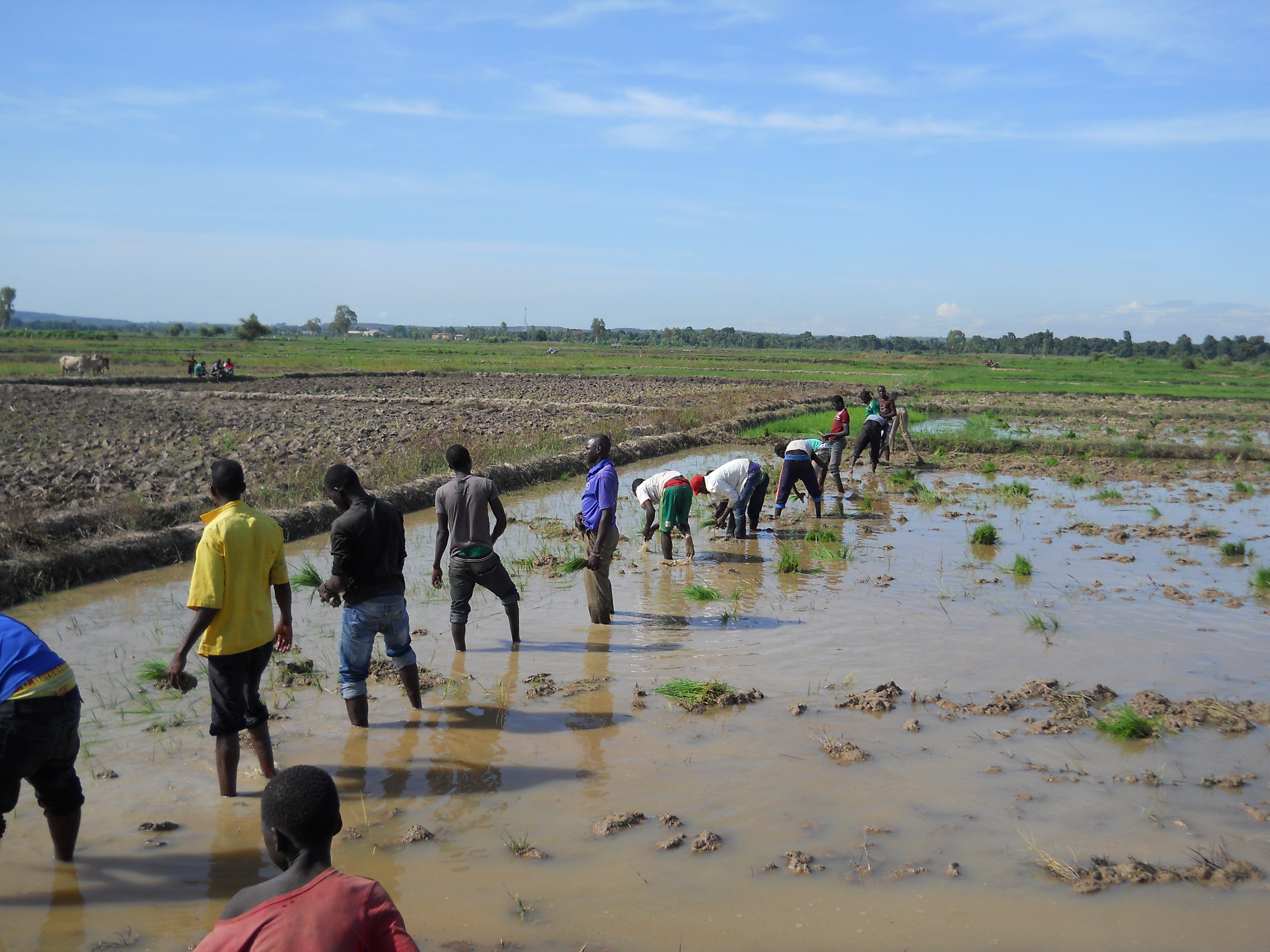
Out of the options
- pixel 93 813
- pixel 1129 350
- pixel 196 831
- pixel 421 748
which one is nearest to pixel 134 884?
pixel 196 831

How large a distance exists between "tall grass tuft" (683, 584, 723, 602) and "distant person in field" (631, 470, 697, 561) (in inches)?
44.8

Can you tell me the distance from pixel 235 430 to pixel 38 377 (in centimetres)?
1945

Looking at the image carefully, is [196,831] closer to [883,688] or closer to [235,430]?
[883,688]

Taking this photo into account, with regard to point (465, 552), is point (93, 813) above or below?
below

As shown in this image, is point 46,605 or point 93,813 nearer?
point 93,813

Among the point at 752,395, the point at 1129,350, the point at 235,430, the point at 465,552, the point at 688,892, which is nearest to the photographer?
the point at 688,892

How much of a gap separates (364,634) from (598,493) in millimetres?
2427

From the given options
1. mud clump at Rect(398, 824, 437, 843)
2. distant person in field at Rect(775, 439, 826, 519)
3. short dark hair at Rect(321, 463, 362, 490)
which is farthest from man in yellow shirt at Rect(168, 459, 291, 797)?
distant person in field at Rect(775, 439, 826, 519)

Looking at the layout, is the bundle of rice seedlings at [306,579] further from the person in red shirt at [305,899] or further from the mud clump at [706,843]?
the person in red shirt at [305,899]

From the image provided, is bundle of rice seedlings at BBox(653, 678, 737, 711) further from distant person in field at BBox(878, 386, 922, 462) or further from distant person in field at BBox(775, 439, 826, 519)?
distant person in field at BBox(878, 386, 922, 462)

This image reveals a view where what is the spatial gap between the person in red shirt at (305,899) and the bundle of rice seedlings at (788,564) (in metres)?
7.51

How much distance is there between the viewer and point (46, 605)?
298 inches

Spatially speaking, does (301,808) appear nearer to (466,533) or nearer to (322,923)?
(322,923)

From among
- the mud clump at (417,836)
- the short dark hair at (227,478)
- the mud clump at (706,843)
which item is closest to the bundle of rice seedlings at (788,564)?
the mud clump at (706,843)
